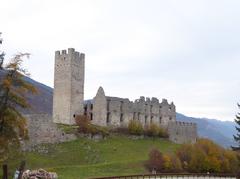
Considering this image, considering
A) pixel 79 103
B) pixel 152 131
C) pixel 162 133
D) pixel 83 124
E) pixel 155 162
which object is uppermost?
pixel 79 103

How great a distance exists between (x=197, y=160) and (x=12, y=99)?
40757 mm

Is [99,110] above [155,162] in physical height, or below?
above

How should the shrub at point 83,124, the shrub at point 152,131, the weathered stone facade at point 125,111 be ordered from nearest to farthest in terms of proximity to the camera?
the shrub at point 83,124
the weathered stone facade at point 125,111
the shrub at point 152,131

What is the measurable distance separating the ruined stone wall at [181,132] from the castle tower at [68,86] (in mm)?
20272

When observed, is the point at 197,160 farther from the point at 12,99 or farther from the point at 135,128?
the point at 12,99

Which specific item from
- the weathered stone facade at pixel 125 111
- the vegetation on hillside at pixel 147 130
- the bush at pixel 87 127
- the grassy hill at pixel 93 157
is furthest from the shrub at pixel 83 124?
the vegetation on hillside at pixel 147 130

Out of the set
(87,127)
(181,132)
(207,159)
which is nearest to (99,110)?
(87,127)

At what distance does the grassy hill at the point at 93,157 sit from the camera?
6425 cm

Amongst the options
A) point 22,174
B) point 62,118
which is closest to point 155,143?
point 62,118

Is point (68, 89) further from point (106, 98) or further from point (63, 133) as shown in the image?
point (63, 133)

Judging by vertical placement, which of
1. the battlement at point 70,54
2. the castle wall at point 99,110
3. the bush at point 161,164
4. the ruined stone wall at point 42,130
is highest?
the battlement at point 70,54

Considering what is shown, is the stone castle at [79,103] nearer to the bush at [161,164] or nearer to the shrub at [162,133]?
the shrub at [162,133]

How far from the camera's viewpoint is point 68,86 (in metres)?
97.9

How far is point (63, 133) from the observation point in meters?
84.4
